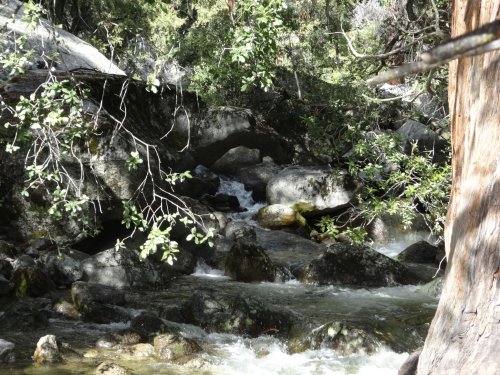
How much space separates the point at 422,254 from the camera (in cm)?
1280

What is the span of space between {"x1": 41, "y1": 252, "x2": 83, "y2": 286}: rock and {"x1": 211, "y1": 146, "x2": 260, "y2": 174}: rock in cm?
851

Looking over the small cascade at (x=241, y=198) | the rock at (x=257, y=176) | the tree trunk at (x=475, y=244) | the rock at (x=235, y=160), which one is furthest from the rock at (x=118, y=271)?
the rock at (x=235, y=160)

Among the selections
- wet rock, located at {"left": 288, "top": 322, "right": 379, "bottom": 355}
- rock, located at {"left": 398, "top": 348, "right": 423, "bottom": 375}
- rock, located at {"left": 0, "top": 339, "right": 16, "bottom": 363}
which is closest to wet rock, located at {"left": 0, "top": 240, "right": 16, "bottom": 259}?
rock, located at {"left": 0, "top": 339, "right": 16, "bottom": 363}

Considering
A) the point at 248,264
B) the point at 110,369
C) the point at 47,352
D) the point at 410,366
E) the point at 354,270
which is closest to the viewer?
the point at 410,366

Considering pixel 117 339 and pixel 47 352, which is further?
pixel 117 339

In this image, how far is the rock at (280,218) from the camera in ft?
48.7

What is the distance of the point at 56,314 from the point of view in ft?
27.9

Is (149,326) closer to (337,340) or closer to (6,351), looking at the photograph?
(6,351)

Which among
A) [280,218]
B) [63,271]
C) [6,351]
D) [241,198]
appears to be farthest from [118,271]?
[241,198]

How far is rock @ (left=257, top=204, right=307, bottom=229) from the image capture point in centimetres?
1485

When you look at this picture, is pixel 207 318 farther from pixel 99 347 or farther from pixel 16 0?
pixel 16 0

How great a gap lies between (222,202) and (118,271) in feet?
21.3

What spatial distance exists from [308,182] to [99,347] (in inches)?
364

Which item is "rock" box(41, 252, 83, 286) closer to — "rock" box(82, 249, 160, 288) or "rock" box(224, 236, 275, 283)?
"rock" box(82, 249, 160, 288)
